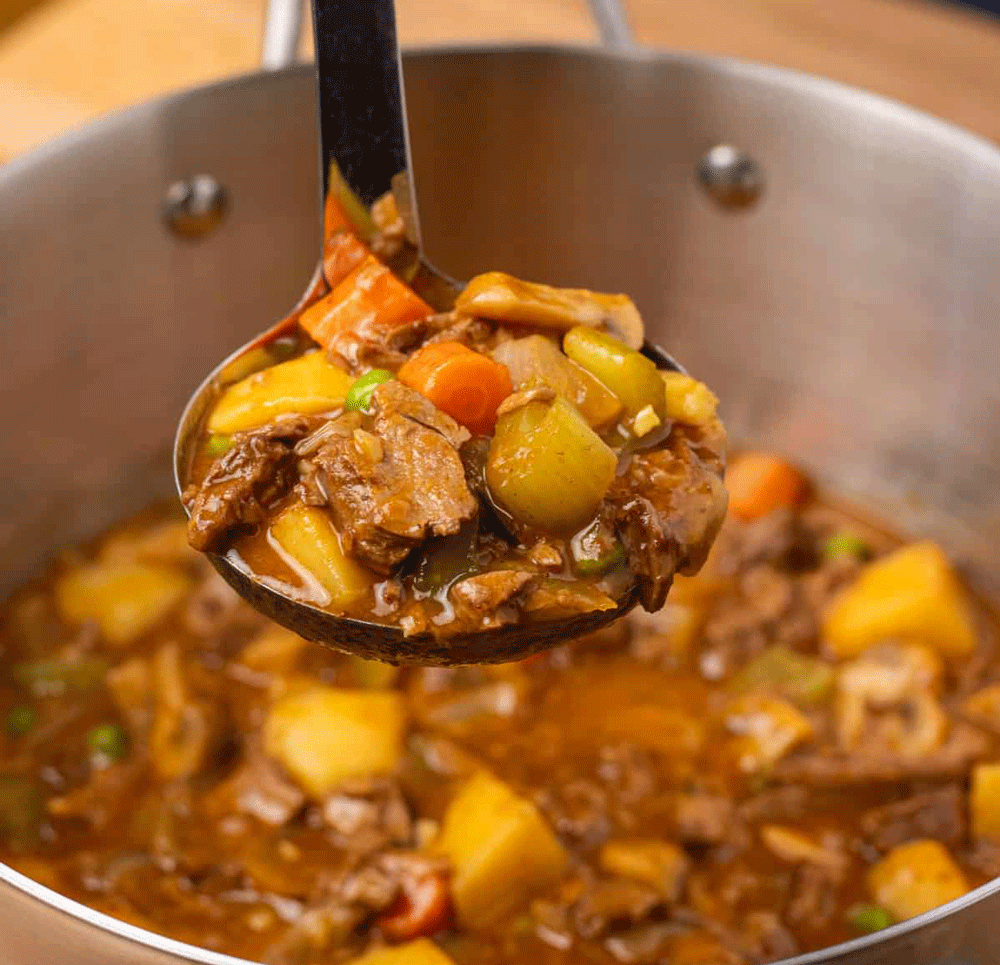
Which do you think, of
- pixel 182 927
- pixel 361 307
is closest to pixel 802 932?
pixel 182 927

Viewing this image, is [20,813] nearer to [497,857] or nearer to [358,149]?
[497,857]

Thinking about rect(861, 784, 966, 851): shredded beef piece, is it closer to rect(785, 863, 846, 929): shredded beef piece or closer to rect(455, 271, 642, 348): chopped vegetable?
rect(785, 863, 846, 929): shredded beef piece

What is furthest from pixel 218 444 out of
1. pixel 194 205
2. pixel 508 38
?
pixel 508 38

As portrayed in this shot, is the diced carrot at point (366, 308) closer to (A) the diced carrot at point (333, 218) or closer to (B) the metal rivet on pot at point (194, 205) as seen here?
(A) the diced carrot at point (333, 218)

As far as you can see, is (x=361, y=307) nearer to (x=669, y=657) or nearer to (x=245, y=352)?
(x=245, y=352)

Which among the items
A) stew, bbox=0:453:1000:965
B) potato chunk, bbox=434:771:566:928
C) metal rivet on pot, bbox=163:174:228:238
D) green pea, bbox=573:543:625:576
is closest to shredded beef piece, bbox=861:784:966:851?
stew, bbox=0:453:1000:965

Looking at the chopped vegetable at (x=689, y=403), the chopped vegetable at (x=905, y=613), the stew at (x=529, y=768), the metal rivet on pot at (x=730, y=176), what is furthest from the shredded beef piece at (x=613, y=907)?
the metal rivet on pot at (x=730, y=176)
